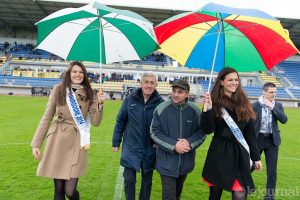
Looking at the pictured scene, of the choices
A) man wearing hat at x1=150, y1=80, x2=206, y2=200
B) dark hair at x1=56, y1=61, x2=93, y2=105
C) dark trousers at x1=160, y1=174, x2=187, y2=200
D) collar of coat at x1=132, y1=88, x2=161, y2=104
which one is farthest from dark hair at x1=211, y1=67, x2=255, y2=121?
dark hair at x1=56, y1=61, x2=93, y2=105

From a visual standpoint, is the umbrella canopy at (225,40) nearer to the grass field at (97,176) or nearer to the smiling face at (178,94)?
the smiling face at (178,94)

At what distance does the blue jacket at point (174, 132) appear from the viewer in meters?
3.79

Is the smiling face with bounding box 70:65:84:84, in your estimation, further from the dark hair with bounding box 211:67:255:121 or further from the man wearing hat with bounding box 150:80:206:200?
the dark hair with bounding box 211:67:255:121

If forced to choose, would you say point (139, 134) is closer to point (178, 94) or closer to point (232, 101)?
point (178, 94)

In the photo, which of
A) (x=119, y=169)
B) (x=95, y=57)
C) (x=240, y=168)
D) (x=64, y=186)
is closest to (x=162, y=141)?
(x=240, y=168)

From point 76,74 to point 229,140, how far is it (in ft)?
6.08

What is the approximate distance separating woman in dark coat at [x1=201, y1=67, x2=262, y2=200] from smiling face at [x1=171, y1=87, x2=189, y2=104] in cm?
31

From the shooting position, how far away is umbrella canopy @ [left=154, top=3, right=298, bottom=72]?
4086mm

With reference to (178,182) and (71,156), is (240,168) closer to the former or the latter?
(178,182)

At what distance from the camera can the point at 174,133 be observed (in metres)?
3.84

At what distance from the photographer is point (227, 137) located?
3678 millimetres

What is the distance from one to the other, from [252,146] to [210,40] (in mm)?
1502

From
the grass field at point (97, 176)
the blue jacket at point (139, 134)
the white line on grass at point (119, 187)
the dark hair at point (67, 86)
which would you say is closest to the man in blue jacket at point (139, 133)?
the blue jacket at point (139, 134)

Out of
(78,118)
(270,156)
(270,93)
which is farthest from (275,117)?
(78,118)
